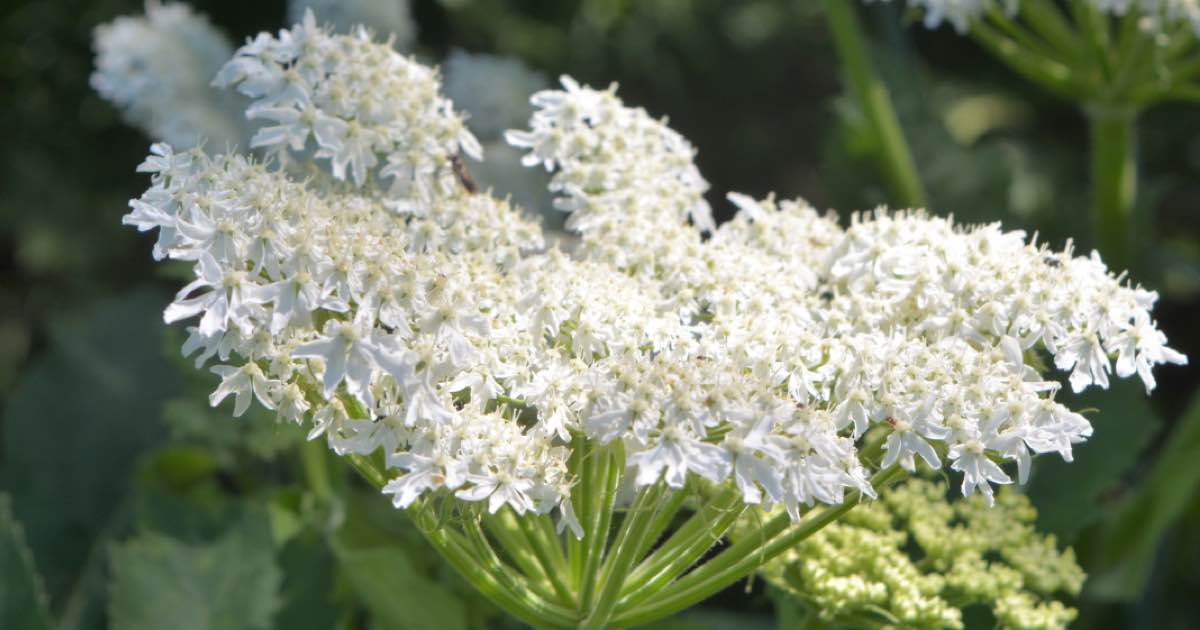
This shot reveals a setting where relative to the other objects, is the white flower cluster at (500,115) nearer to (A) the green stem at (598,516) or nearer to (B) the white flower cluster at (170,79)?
(B) the white flower cluster at (170,79)

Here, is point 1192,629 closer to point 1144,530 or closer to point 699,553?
point 1144,530

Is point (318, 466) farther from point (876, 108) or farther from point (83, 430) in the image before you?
point (876, 108)

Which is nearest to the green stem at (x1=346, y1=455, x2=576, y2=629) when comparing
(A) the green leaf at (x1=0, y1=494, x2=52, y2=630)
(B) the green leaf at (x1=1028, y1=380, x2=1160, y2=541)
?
(A) the green leaf at (x1=0, y1=494, x2=52, y2=630)

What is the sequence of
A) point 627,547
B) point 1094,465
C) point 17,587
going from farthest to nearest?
point 1094,465 → point 17,587 → point 627,547

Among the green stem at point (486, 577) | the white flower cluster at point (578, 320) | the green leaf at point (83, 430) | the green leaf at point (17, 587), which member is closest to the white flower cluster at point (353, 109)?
the white flower cluster at point (578, 320)

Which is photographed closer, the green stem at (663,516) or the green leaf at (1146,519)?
the green stem at (663,516)

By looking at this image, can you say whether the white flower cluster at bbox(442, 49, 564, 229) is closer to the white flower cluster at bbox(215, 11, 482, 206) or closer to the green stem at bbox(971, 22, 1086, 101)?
the white flower cluster at bbox(215, 11, 482, 206)

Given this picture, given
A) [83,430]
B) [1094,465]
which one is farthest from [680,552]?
[83,430]
